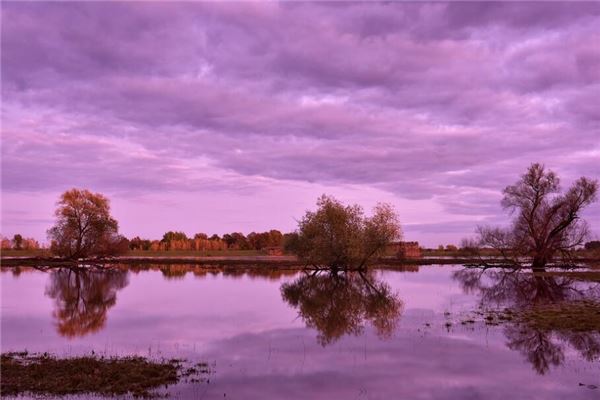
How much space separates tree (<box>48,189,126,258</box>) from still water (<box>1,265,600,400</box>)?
56.2m

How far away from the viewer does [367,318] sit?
1126 inches

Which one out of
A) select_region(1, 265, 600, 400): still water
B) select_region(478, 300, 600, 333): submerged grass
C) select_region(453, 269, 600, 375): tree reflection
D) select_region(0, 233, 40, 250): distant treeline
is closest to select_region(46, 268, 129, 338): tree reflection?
select_region(1, 265, 600, 400): still water

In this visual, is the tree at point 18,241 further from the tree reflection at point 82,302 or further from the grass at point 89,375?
the grass at point 89,375

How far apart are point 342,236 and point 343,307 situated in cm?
3570

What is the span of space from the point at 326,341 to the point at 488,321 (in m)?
9.58

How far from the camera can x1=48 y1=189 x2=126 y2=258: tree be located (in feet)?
313

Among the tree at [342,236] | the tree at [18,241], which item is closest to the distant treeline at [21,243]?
the tree at [18,241]

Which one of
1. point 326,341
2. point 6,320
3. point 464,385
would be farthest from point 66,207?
point 464,385

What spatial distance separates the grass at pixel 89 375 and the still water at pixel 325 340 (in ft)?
2.91

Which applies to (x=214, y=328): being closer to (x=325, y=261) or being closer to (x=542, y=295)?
(x=542, y=295)

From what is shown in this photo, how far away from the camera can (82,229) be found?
96.2 meters

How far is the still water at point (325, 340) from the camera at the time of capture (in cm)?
1510

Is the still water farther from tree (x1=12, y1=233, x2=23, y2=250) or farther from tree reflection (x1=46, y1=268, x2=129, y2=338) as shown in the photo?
tree (x1=12, y1=233, x2=23, y2=250)

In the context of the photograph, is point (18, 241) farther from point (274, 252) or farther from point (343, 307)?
point (343, 307)
